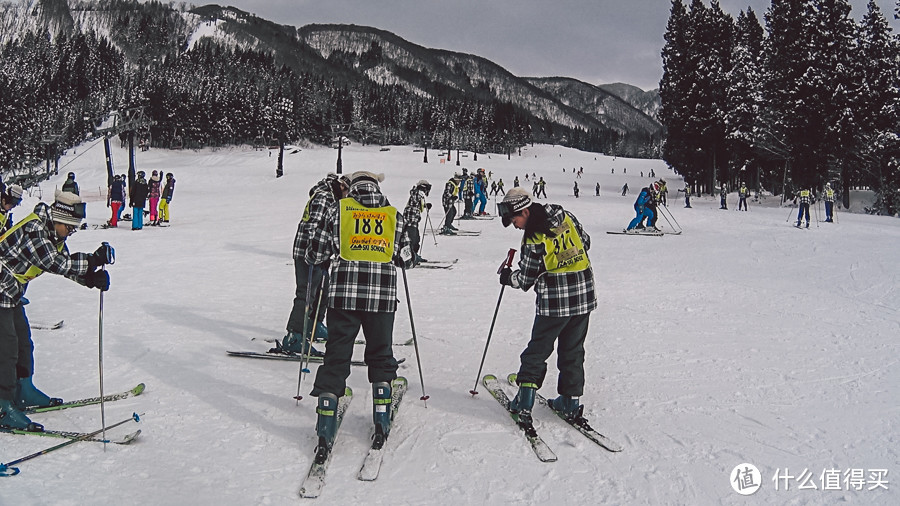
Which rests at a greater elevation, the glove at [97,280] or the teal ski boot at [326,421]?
the glove at [97,280]

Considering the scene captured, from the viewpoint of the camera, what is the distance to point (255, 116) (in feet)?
297

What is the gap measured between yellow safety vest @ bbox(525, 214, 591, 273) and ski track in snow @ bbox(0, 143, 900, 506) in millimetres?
1293

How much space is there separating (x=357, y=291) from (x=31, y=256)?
2325 millimetres

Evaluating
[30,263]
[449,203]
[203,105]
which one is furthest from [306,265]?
[203,105]

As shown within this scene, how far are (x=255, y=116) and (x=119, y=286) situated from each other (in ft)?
288

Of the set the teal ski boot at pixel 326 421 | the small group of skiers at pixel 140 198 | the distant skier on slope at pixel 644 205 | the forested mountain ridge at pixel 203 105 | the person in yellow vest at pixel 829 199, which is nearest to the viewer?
the teal ski boot at pixel 326 421

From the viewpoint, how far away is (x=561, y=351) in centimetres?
452

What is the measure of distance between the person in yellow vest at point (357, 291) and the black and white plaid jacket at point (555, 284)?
1009 mm

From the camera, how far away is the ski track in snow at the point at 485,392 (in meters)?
3.57

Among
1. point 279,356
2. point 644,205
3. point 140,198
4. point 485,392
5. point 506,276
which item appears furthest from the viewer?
point 644,205

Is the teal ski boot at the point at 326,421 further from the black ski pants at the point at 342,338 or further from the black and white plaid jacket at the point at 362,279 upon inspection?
the black and white plaid jacket at the point at 362,279

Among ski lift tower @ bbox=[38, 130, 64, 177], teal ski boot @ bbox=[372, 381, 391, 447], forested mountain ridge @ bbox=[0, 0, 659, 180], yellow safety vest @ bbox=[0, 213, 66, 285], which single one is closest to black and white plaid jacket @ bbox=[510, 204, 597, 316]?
teal ski boot @ bbox=[372, 381, 391, 447]

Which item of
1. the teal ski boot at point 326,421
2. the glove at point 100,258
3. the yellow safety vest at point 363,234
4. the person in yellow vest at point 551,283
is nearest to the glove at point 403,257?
the yellow safety vest at point 363,234

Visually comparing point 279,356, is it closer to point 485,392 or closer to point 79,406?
point 79,406
